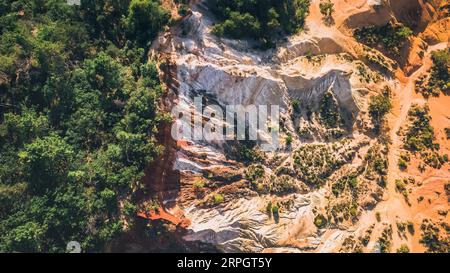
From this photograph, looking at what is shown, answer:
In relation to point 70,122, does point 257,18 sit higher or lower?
higher

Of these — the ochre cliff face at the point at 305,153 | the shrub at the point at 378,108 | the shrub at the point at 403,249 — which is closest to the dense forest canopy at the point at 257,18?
the ochre cliff face at the point at 305,153

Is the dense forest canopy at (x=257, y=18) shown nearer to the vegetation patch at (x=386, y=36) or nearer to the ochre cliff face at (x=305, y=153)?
the ochre cliff face at (x=305, y=153)

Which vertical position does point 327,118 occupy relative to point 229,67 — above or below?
below

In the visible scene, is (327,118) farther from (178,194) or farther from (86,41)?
(86,41)

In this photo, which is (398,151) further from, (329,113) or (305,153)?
(305,153)

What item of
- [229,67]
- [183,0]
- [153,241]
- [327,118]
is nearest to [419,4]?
[327,118]

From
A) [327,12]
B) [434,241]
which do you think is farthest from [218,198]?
[327,12]

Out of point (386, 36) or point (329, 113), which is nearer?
point (329, 113)
